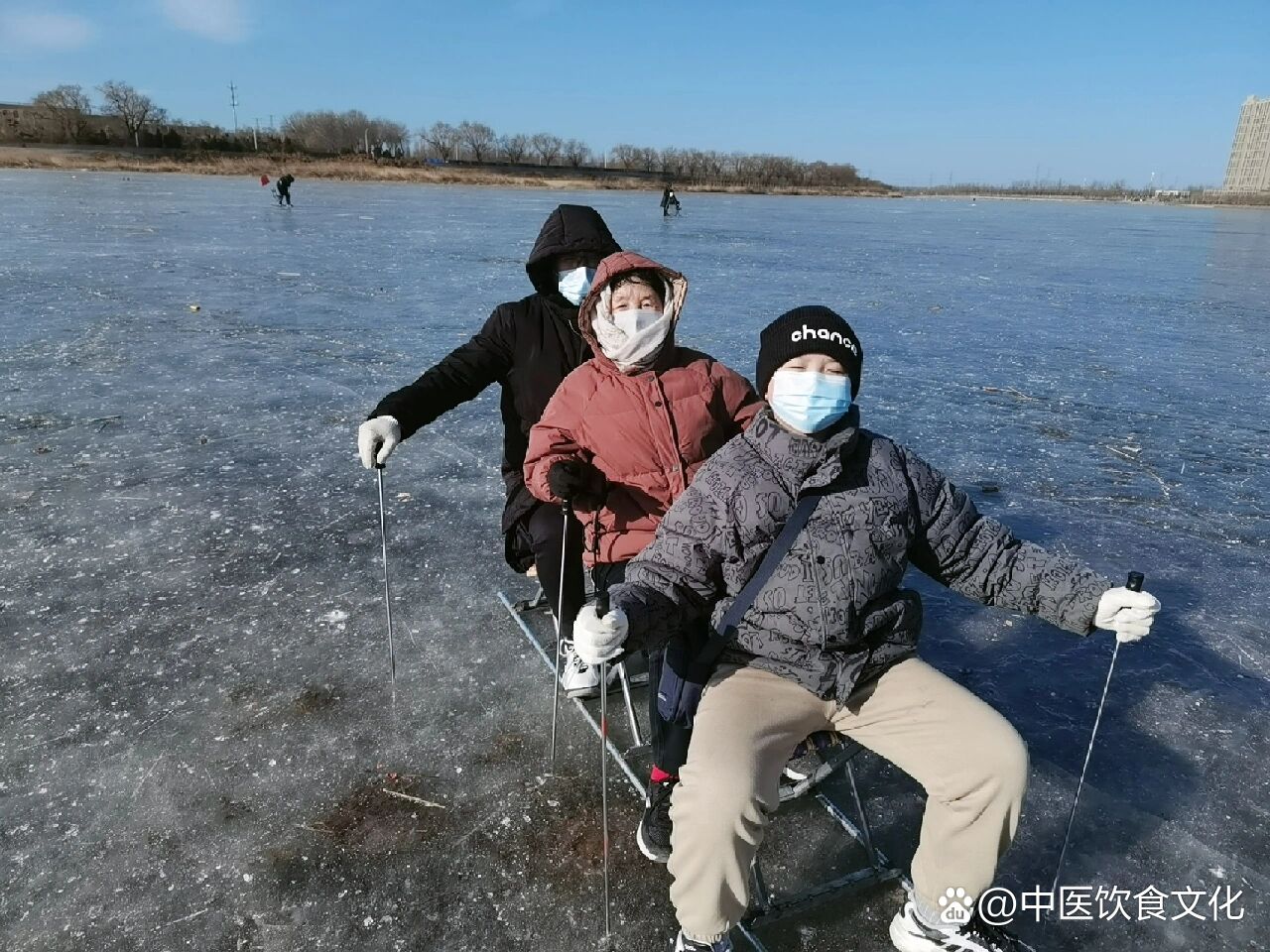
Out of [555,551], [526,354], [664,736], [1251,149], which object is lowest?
[664,736]

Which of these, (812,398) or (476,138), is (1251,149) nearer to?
(476,138)

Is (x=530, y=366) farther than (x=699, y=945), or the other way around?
(x=530, y=366)

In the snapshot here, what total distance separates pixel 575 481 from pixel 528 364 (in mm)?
959

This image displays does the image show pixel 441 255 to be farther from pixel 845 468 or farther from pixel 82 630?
pixel 845 468

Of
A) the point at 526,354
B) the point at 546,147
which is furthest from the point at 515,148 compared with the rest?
the point at 526,354

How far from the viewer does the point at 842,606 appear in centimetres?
211

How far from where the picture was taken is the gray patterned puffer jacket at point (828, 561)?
6.96 ft

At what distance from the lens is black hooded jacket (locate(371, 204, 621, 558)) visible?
326 centimetres

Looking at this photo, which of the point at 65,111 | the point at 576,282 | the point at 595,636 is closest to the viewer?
the point at 595,636

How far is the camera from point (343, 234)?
20.0 m

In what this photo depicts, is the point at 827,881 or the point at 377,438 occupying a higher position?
the point at 377,438

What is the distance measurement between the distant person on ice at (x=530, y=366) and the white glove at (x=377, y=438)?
0.22ft

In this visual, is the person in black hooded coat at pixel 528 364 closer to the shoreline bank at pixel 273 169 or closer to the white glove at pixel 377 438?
the white glove at pixel 377 438

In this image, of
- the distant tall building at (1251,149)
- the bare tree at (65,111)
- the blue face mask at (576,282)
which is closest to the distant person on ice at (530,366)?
the blue face mask at (576,282)
